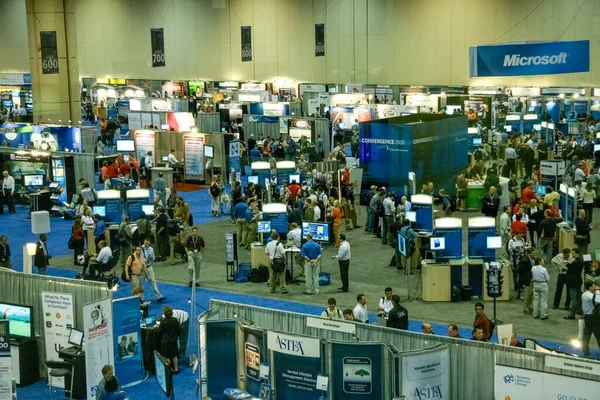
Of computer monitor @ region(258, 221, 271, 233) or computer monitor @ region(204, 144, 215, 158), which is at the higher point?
computer monitor @ region(204, 144, 215, 158)

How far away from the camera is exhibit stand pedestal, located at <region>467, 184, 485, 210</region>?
85.3 feet

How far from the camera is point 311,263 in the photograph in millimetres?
17609

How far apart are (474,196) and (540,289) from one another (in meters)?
10.7

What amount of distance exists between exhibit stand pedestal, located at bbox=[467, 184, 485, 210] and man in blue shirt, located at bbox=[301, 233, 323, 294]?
9.37 metres

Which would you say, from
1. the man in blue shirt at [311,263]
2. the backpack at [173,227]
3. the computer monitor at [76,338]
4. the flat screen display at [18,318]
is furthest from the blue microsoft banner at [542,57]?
the flat screen display at [18,318]

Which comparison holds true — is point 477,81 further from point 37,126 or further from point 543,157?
point 37,126

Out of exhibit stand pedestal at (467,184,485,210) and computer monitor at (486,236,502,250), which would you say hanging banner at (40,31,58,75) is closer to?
exhibit stand pedestal at (467,184,485,210)

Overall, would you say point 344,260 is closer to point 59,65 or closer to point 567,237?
point 567,237

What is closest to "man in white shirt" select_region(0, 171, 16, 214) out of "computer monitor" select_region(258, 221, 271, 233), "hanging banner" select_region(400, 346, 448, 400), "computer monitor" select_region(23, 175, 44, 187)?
"computer monitor" select_region(23, 175, 44, 187)

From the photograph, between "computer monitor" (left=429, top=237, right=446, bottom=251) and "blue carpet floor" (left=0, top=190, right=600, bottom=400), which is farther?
"computer monitor" (left=429, top=237, right=446, bottom=251)

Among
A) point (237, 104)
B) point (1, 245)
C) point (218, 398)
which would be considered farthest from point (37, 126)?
point (218, 398)

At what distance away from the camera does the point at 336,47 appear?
163 feet

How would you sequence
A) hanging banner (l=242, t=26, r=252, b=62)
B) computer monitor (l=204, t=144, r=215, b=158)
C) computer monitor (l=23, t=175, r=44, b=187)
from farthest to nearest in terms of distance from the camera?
1. hanging banner (l=242, t=26, r=252, b=62)
2. computer monitor (l=204, t=144, r=215, b=158)
3. computer monitor (l=23, t=175, r=44, b=187)

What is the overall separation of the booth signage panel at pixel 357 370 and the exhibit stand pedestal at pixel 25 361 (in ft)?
16.9
